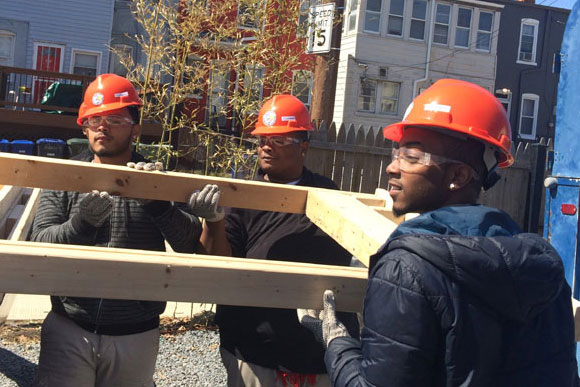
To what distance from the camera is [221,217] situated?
2.83m

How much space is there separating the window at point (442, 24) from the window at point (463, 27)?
1.75 ft

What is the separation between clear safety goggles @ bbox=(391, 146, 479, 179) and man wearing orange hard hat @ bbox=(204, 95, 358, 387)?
3.93ft

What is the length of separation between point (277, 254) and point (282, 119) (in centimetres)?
80

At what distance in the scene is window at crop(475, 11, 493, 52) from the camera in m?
28.5

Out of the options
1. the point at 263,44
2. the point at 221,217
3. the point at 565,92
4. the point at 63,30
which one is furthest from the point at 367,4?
the point at 221,217

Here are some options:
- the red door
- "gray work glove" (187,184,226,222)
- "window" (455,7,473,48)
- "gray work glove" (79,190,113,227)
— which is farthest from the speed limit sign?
"window" (455,7,473,48)

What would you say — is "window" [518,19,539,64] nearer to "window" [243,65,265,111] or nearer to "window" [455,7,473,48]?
"window" [455,7,473,48]

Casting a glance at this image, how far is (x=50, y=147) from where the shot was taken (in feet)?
45.5

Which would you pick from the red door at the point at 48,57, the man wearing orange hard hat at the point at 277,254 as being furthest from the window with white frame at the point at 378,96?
the man wearing orange hard hat at the point at 277,254

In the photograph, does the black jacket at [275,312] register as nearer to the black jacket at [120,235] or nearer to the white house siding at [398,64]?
the black jacket at [120,235]

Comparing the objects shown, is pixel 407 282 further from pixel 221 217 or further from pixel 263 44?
pixel 263 44

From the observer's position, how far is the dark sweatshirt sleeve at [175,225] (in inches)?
112

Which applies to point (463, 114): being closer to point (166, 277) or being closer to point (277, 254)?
point (166, 277)

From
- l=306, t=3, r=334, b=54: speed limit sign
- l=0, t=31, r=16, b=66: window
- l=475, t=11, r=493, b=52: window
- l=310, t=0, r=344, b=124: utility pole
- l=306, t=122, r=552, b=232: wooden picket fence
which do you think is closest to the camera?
l=306, t=3, r=334, b=54: speed limit sign
